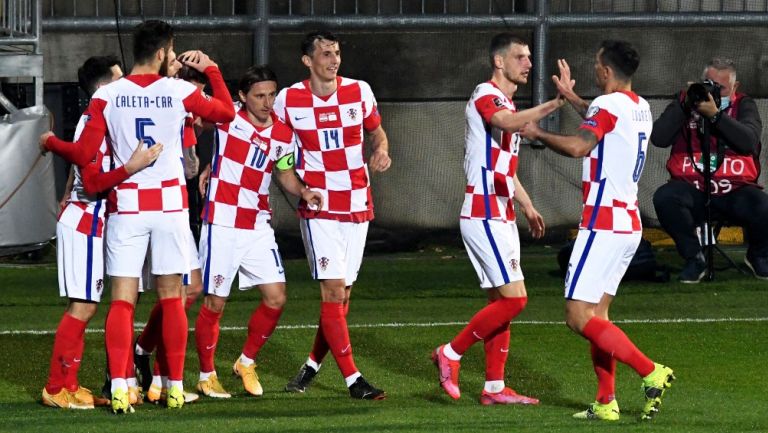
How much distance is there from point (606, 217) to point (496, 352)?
1056mm

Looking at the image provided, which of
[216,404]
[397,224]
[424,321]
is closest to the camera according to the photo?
[216,404]

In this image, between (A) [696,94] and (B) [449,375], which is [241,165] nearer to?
(B) [449,375]

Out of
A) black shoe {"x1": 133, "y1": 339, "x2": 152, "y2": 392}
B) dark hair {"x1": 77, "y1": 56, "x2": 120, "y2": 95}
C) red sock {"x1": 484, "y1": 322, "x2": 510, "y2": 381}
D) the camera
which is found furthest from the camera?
the camera

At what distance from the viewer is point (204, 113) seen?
7164mm

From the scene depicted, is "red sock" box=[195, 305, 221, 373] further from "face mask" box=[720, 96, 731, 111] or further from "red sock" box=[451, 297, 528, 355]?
"face mask" box=[720, 96, 731, 111]

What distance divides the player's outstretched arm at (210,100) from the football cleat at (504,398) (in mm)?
1902

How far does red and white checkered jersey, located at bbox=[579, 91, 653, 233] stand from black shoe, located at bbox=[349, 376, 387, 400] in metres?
1.44

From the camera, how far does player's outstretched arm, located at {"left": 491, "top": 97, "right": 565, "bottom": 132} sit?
7.16 m

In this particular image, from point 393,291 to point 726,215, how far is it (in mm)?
2803

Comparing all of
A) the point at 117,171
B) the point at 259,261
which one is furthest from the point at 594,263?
the point at 117,171

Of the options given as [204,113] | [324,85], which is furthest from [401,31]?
[204,113]

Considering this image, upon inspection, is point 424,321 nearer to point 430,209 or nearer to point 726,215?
point 726,215

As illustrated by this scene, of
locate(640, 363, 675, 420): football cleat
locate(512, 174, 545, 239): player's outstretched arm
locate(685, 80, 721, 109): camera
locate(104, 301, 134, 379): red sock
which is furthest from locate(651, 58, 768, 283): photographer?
locate(104, 301, 134, 379): red sock

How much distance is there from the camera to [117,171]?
7039 millimetres
